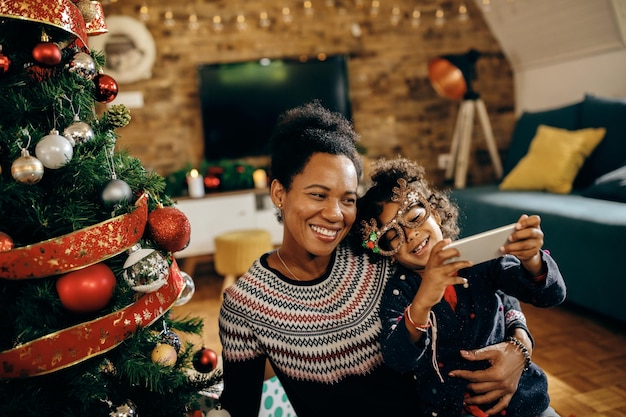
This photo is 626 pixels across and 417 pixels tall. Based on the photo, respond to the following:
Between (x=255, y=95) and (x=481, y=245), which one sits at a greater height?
(x=255, y=95)

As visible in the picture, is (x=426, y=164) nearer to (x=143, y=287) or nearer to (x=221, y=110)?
(x=221, y=110)

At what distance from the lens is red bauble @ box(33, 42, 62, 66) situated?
856 mm

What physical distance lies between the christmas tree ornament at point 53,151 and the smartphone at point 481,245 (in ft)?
2.28

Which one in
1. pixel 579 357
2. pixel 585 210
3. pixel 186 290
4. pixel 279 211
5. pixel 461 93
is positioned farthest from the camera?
pixel 461 93

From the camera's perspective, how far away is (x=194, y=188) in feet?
12.3

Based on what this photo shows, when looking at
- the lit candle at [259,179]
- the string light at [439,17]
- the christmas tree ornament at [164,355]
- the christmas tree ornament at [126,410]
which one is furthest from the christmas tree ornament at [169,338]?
the string light at [439,17]

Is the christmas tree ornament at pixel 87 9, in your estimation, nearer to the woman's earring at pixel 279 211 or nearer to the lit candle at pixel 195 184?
the woman's earring at pixel 279 211

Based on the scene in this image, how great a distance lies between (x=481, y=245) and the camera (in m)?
0.91

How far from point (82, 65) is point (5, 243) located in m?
0.36

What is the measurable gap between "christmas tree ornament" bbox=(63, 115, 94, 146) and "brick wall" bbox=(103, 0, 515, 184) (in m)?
3.20

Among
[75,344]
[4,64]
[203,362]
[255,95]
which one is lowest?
[203,362]

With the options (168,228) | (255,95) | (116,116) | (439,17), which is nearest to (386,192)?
(168,228)

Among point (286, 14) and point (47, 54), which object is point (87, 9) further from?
point (286, 14)

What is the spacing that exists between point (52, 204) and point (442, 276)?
0.71 metres
